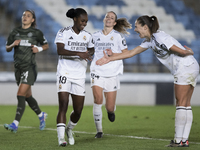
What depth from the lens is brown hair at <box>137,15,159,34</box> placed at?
4.95 meters

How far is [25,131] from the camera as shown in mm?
6805

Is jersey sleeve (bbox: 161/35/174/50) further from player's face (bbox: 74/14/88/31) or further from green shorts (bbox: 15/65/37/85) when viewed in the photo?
green shorts (bbox: 15/65/37/85)

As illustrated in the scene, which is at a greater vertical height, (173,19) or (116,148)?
(173,19)

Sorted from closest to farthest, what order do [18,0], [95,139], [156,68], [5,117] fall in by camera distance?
1. [95,139]
2. [5,117]
3. [156,68]
4. [18,0]

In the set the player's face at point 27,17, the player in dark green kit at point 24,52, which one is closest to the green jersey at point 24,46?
the player in dark green kit at point 24,52

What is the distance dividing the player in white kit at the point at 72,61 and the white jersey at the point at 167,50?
867mm

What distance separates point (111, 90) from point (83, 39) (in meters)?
1.47

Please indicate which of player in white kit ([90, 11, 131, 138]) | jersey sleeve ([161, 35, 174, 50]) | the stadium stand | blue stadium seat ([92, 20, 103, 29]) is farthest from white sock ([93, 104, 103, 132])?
blue stadium seat ([92, 20, 103, 29])

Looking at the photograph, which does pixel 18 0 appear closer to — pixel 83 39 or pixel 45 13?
pixel 45 13

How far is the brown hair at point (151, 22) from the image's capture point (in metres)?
4.95

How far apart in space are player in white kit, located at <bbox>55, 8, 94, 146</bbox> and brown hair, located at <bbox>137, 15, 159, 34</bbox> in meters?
0.74

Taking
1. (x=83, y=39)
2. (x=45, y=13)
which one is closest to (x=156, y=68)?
(x=45, y=13)

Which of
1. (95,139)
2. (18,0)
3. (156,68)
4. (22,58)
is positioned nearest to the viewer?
(95,139)

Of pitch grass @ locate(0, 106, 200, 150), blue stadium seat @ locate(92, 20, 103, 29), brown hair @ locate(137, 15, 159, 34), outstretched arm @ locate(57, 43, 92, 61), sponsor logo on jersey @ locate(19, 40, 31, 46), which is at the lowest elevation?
pitch grass @ locate(0, 106, 200, 150)
